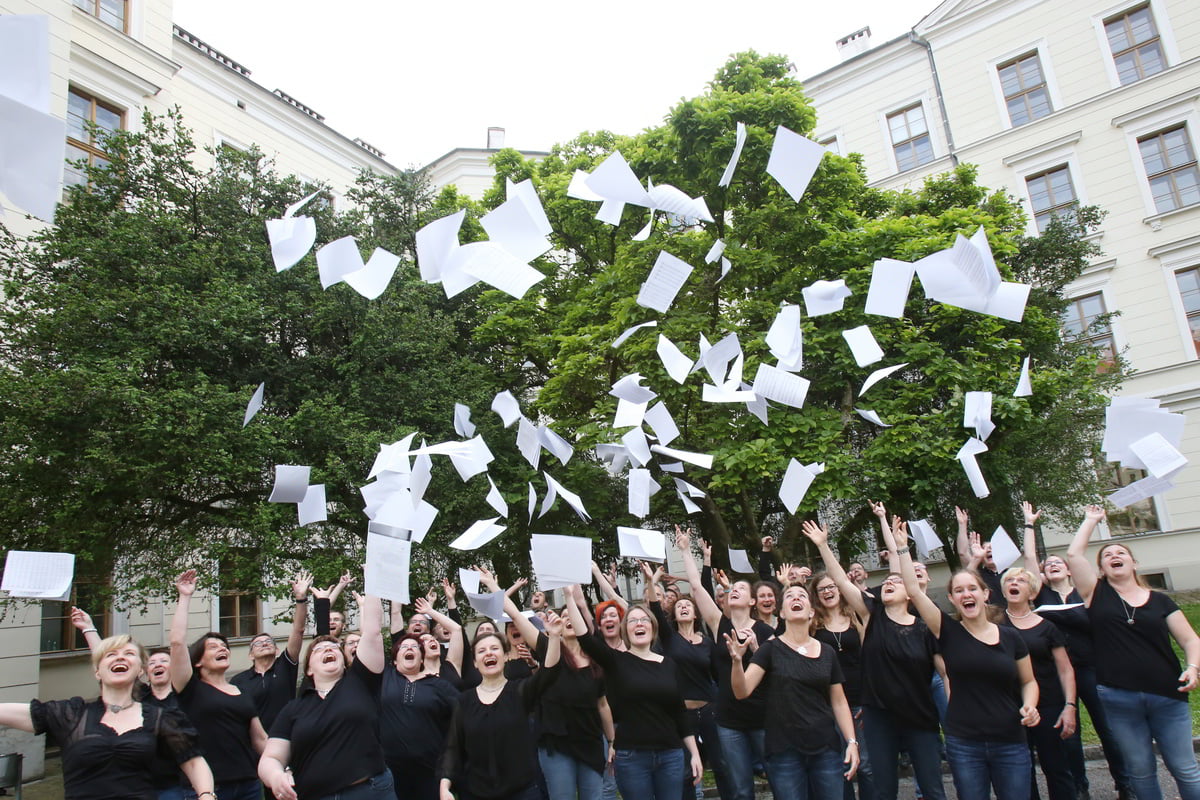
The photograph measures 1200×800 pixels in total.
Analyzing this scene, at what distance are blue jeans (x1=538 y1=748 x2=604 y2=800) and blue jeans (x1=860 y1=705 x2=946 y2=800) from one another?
151cm

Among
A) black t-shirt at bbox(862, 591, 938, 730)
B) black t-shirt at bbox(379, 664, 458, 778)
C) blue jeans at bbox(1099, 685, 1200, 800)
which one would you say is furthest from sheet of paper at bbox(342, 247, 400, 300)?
blue jeans at bbox(1099, 685, 1200, 800)

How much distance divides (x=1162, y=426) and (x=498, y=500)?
485 centimetres

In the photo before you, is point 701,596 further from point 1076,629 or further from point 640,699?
point 1076,629

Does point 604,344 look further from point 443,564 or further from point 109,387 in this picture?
point 109,387

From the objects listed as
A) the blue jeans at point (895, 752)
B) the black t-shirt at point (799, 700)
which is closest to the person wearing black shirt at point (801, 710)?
Answer: the black t-shirt at point (799, 700)

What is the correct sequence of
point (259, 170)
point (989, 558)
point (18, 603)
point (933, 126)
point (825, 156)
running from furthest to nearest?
1. point (933, 126)
2. point (259, 170)
3. point (825, 156)
4. point (18, 603)
5. point (989, 558)

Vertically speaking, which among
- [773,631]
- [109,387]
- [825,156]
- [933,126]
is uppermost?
[933,126]

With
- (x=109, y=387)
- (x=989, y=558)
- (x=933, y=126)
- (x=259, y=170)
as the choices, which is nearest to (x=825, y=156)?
(x=989, y=558)

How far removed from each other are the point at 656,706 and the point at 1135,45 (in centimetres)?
2279

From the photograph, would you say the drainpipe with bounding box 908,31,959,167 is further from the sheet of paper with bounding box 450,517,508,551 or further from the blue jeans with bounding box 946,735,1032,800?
the blue jeans with bounding box 946,735,1032,800

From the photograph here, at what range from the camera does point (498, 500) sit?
703 centimetres

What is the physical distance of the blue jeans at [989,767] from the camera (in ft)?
13.4

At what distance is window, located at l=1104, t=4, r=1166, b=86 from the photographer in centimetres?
2030

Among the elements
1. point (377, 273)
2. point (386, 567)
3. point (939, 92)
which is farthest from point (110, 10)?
point (939, 92)
